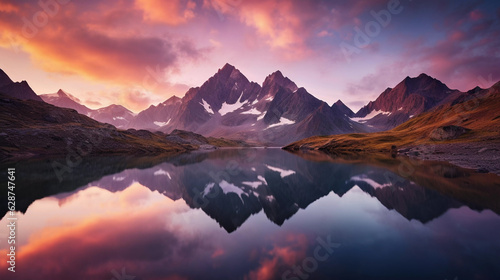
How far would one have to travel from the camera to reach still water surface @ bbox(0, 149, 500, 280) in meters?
13.2

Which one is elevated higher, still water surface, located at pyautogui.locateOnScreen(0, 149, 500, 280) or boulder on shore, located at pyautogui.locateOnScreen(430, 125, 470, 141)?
boulder on shore, located at pyautogui.locateOnScreen(430, 125, 470, 141)

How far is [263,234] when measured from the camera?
763 inches

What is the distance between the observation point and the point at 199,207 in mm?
28828

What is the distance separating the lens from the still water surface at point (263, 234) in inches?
522

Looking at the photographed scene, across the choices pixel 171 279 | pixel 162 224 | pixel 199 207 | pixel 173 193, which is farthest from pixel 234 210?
pixel 171 279

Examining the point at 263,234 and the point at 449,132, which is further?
the point at 449,132

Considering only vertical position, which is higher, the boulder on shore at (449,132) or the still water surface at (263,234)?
the boulder on shore at (449,132)

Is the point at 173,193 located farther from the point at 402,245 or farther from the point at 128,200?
the point at 402,245

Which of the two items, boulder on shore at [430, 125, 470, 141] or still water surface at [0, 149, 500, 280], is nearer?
still water surface at [0, 149, 500, 280]

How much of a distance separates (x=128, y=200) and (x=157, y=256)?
66.0 ft

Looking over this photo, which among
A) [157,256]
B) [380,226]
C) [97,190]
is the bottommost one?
[380,226]

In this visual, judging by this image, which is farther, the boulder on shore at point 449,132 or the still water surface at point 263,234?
the boulder on shore at point 449,132

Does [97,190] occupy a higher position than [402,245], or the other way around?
[97,190]

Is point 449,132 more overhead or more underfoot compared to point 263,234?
more overhead
